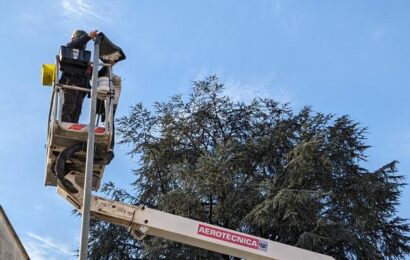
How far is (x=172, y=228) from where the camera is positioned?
6344 mm

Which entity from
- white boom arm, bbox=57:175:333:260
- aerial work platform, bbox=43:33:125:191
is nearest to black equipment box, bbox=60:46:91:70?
aerial work platform, bbox=43:33:125:191

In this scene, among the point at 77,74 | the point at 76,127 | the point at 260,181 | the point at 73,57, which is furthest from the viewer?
the point at 260,181

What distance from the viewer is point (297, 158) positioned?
15.6 metres

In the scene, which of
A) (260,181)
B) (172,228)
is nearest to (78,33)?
(172,228)

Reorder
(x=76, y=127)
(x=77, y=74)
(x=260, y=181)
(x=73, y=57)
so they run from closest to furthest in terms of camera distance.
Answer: (x=76, y=127)
(x=73, y=57)
(x=77, y=74)
(x=260, y=181)

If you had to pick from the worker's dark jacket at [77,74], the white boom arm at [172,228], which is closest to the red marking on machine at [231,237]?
the white boom arm at [172,228]

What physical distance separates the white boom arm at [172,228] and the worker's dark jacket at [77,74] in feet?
3.10

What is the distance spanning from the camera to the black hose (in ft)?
19.9

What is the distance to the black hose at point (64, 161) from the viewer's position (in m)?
6.06

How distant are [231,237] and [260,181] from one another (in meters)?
10.3

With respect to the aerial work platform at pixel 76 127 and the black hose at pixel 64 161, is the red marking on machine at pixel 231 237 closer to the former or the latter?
the aerial work platform at pixel 76 127

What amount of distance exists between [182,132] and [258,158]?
7.58 ft

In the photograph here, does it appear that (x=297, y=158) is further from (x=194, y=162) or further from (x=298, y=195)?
(x=194, y=162)

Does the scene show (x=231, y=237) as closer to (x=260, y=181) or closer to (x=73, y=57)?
(x=73, y=57)
